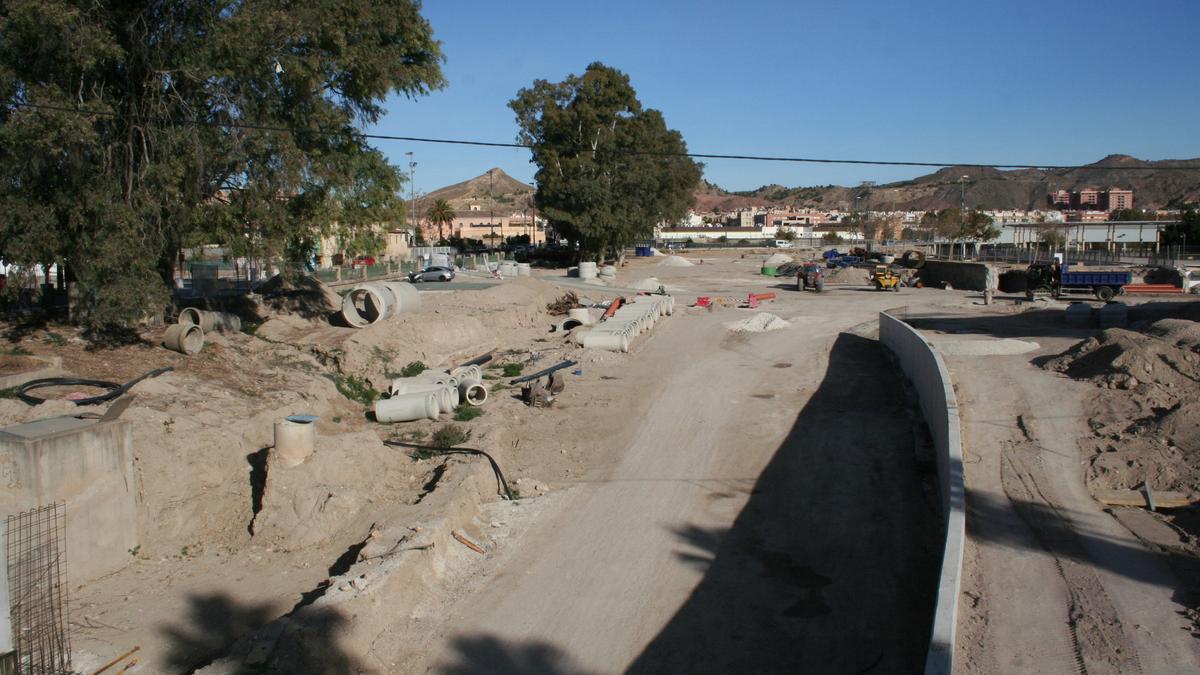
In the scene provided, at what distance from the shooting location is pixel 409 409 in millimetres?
18453

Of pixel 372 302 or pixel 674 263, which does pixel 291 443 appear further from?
pixel 674 263

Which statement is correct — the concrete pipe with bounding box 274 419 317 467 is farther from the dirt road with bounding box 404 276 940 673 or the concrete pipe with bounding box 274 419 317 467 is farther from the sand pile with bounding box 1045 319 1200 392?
the sand pile with bounding box 1045 319 1200 392

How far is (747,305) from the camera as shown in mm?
40281

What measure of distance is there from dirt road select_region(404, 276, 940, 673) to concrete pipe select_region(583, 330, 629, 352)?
18.2 feet

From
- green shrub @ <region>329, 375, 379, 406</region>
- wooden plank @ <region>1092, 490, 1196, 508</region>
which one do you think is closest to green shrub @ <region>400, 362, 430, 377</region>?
green shrub @ <region>329, 375, 379, 406</region>

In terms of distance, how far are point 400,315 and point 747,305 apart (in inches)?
691

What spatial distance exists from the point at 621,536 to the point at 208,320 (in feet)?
55.0

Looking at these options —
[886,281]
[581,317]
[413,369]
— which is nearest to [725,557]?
[413,369]

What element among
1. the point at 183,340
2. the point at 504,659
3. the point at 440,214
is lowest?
the point at 504,659

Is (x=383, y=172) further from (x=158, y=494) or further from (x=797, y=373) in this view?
(x=158, y=494)

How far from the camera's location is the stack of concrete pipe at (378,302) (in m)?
29.5

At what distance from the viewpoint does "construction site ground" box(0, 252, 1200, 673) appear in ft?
29.1

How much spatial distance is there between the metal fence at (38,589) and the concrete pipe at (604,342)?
52.2ft

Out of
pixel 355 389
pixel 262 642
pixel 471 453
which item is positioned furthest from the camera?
pixel 355 389
